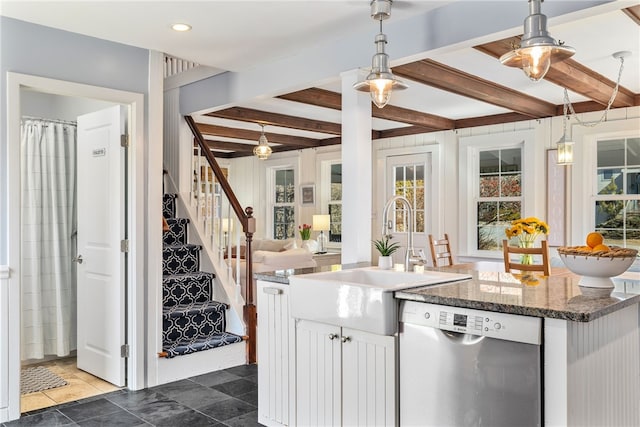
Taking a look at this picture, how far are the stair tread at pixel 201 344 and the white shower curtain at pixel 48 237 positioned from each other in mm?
1136

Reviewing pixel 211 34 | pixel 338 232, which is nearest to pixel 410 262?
pixel 211 34

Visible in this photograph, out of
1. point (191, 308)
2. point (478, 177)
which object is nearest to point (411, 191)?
point (478, 177)

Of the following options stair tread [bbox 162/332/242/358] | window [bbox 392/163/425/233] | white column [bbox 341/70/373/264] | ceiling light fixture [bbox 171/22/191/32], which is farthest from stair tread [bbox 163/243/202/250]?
window [bbox 392/163/425/233]

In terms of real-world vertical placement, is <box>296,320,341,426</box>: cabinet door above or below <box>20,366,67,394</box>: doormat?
above

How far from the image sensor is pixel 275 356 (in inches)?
115

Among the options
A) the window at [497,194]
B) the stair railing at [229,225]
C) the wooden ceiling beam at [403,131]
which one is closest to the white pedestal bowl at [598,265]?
the stair railing at [229,225]

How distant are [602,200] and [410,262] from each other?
3.66 m

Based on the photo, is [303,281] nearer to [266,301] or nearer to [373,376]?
[266,301]

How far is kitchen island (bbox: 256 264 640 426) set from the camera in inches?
72.9

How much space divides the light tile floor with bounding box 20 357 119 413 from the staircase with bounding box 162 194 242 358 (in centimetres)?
53

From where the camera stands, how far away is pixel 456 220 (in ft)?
22.6

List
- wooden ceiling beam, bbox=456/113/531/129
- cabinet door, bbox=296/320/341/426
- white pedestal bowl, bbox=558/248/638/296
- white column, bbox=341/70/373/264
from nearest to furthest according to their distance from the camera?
white pedestal bowl, bbox=558/248/638/296 < cabinet door, bbox=296/320/341/426 < white column, bbox=341/70/373/264 < wooden ceiling beam, bbox=456/113/531/129

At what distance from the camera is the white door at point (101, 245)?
150 inches

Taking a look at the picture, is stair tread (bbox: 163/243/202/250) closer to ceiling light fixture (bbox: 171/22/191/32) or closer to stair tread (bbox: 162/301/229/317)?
stair tread (bbox: 162/301/229/317)
